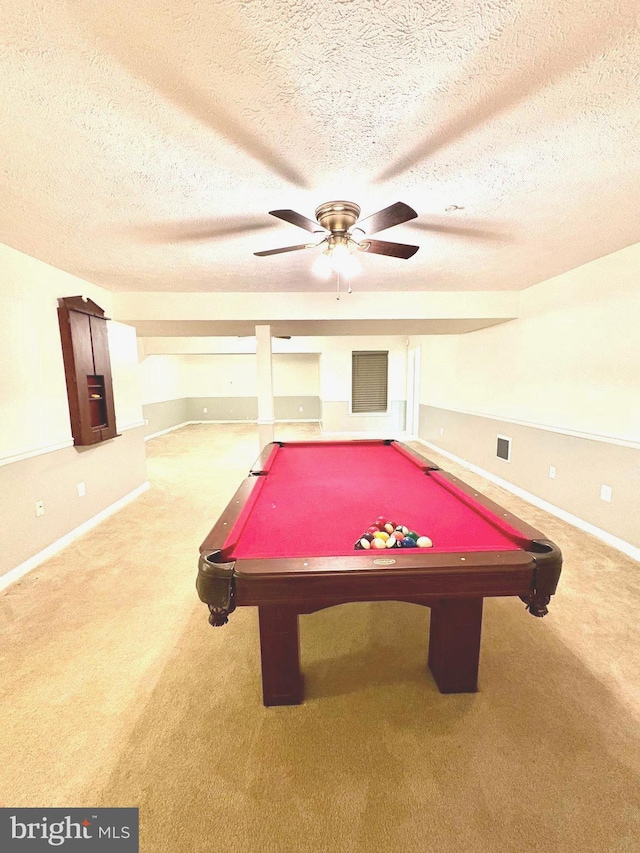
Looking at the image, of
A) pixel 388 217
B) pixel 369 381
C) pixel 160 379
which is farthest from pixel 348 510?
pixel 160 379

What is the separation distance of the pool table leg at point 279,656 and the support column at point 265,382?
293 centimetres

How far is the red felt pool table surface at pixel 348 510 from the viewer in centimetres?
124

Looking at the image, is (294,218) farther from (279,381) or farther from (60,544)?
(279,381)

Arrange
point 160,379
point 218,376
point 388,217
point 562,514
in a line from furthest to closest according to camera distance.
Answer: point 218,376 < point 160,379 < point 562,514 < point 388,217

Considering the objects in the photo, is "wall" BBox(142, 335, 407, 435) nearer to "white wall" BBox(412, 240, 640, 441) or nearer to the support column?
"white wall" BBox(412, 240, 640, 441)

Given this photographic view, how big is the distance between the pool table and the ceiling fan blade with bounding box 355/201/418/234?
4.33 feet

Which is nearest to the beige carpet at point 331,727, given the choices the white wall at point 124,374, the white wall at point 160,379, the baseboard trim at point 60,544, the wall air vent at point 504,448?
the baseboard trim at point 60,544

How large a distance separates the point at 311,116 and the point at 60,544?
3259 millimetres

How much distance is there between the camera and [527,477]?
11.8 ft

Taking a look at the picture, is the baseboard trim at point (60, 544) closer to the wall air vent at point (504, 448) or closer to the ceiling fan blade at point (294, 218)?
the ceiling fan blade at point (294, 218)

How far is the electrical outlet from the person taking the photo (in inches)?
105

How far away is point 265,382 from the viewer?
13.6ft

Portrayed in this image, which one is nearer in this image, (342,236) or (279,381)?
(342,236)

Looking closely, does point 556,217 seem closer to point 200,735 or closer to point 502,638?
point 502,638
